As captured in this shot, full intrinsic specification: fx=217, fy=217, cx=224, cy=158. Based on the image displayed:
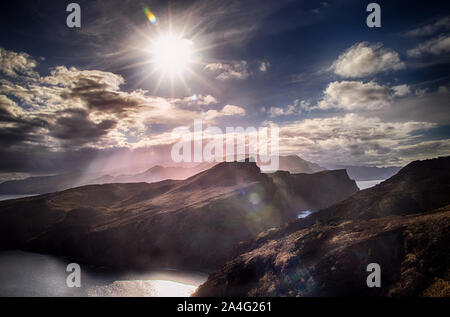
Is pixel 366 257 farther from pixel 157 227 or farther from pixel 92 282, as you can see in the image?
pixel 157 227

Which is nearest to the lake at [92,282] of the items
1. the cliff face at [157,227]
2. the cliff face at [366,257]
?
the cliff face at [157,227]

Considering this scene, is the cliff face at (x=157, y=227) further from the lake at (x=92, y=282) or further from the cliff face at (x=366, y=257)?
the cliff face at (x=366, y=257)

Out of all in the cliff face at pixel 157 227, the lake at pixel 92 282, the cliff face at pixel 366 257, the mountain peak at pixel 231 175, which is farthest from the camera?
the mountain peak at pixel 231 175

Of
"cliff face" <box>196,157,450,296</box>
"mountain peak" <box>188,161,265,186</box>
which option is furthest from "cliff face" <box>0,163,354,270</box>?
"cliff face" <box>196,157,450,296</box>

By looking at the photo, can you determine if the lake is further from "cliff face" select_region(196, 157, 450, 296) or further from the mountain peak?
the mountain peak

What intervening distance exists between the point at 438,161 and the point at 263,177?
115956 millimetres

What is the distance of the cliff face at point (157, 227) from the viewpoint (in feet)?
308

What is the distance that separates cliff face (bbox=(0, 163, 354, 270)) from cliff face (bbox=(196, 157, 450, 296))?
3571 centimetres

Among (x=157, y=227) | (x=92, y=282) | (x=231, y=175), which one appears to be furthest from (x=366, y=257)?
→ (x=231, y=175)

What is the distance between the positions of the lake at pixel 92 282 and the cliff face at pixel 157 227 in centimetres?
1088

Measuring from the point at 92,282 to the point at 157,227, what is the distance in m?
34.2

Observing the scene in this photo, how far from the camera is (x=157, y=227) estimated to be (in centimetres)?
10369

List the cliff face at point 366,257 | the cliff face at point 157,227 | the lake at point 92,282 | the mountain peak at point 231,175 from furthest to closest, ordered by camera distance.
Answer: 1. the mountain peak at point 231,175
2. the cliff face at point 157,227
3. the lake at point 92,282
4. the cliff face at point 366,257
